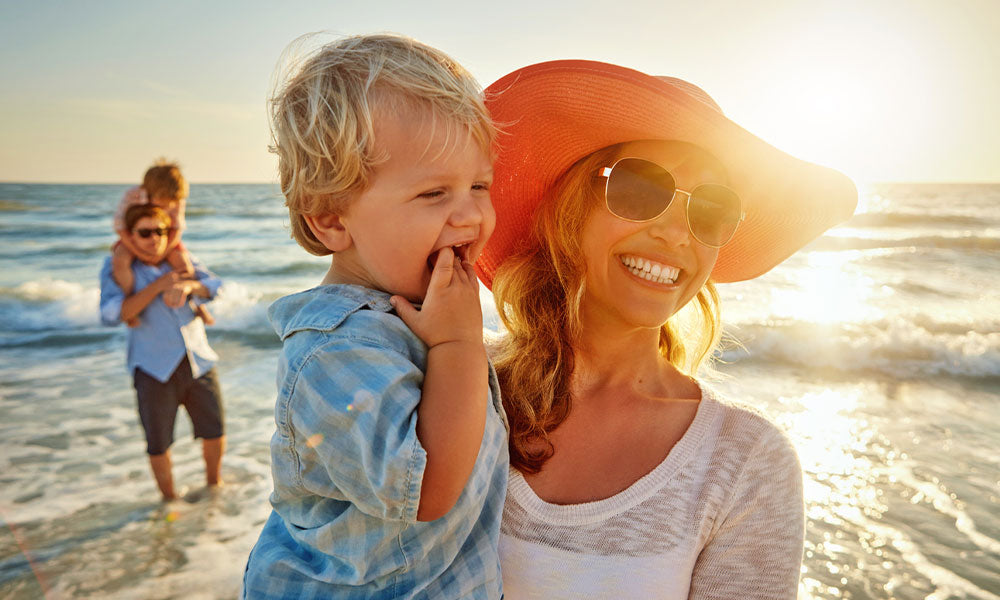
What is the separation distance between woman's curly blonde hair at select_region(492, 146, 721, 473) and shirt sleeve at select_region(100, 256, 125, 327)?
395 centimetres

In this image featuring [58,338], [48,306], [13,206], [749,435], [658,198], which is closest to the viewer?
[749,435]

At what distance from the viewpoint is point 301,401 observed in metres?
1.39

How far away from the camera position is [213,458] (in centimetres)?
582

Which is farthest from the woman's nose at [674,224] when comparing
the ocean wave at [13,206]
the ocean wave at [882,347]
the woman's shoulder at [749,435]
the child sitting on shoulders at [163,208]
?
the ocean wave at [13,206]

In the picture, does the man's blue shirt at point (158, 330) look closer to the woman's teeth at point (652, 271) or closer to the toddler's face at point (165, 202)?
the toddler's face at point (165, 202)

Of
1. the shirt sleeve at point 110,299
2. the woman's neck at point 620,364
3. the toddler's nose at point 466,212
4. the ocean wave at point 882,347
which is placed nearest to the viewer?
the toddler's nose at point 466,212

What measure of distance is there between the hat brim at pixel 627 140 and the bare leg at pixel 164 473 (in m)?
4.14

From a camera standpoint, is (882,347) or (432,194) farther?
(882,347)

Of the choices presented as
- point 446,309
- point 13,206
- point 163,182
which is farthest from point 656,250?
point 13,206

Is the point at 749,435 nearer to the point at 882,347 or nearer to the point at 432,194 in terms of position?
the point at 432,194

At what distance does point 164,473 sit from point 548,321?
4.57m

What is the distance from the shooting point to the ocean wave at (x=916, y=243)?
18.9m

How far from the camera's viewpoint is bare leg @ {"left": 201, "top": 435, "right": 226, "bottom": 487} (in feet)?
18.9

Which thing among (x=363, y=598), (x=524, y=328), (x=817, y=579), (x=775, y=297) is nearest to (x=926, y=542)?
(x=817, y=579)
